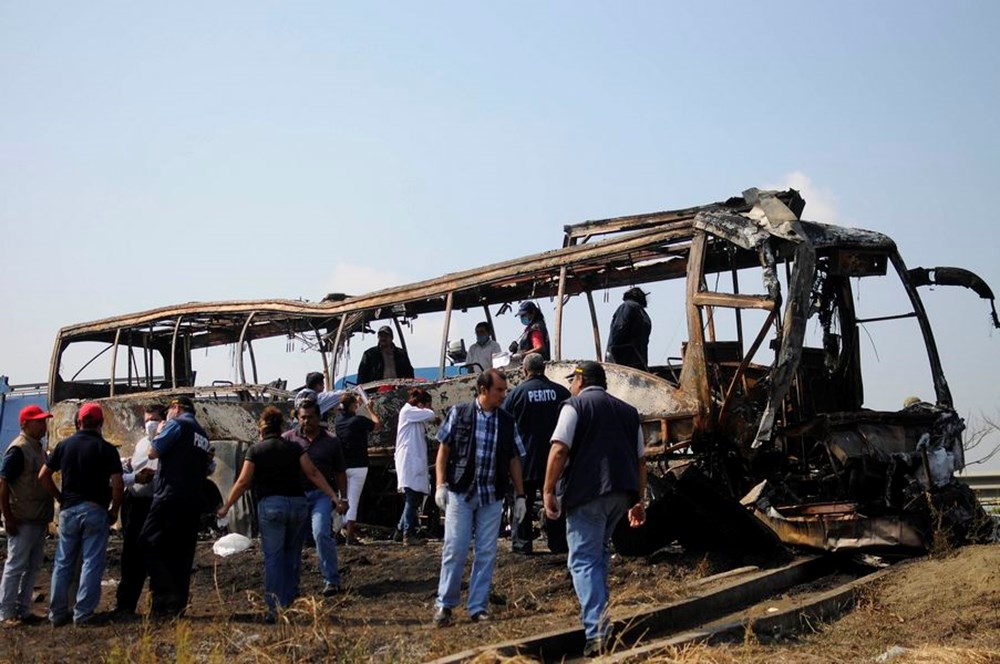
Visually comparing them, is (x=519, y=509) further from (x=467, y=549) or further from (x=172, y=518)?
(x=172, y=518)

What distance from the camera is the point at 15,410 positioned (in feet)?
82.2

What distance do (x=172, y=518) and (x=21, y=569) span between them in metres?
1.26

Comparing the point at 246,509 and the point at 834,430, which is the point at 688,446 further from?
the point at 246,509

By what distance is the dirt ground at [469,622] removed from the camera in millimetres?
5645

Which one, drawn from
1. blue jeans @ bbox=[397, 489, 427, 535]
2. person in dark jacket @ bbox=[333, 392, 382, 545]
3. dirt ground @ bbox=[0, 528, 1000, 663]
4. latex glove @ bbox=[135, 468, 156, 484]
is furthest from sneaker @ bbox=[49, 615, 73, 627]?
blue jeans @ bbox=[397, 489, 427, 535]

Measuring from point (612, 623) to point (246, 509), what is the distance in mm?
7460

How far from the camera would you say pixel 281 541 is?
24.0 feet

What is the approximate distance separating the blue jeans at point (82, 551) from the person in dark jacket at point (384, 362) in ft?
17.1

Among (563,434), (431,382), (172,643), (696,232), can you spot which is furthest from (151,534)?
(696,232)

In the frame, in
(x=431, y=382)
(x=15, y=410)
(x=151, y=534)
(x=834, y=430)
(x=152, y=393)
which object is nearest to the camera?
(x=151, y=534)

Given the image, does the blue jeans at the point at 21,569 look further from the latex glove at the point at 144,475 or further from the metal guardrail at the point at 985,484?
the metal guardrail at the point at 985,484

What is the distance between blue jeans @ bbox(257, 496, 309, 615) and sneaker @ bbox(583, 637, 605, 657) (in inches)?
101

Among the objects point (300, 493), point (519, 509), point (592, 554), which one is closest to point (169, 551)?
point (300, 493)

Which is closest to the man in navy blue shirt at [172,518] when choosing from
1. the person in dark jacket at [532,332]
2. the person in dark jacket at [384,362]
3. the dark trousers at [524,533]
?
the dark trousers at [524,533]
